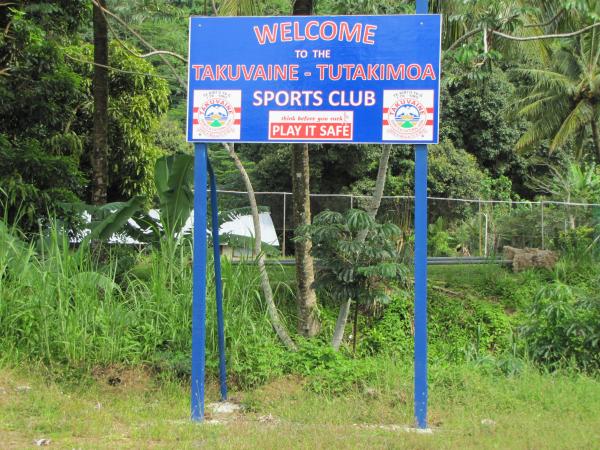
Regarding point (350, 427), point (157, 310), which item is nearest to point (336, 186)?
point (157, 310)

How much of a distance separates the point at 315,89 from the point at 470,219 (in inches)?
544

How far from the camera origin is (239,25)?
237 inches

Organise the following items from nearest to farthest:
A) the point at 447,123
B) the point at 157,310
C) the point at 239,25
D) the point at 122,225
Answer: the point at 239,25 → the point at 157,310 → the point at 122,225 → the point at 447,123

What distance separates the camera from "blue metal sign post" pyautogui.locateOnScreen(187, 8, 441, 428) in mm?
5734

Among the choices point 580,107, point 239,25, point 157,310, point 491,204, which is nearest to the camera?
point 239,25

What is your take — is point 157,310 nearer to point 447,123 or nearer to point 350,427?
point 350,427

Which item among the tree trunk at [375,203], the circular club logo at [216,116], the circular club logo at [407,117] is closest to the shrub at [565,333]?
the tree trunk at [375,203]

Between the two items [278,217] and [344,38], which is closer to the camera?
[344,38]

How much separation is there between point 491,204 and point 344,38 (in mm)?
14202

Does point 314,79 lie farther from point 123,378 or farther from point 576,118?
point 576,118

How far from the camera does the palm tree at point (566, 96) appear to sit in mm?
23578

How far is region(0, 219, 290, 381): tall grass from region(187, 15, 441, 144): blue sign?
7.56ft

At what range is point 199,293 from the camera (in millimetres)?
6020

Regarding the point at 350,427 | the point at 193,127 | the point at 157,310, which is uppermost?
the point at 193,127
